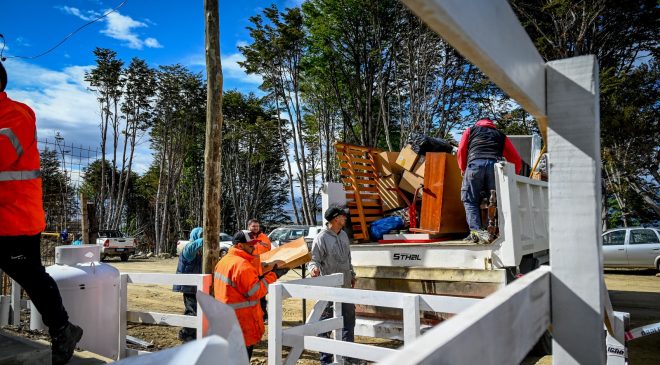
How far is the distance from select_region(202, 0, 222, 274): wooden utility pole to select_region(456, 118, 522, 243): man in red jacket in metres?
3.52

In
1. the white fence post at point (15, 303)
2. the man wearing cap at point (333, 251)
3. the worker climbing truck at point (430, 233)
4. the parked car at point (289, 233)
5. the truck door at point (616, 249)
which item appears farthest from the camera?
the parked car at point (289, 233)

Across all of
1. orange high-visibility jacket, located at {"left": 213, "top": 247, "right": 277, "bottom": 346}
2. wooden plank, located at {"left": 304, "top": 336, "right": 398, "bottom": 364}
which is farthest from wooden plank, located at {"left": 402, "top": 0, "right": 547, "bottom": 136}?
orange high-visibility jacket, located at {"left": 213, "top": 247, "right": 277, "bottom": 346}

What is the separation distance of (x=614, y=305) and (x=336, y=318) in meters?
7.65

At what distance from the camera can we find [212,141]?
716cm

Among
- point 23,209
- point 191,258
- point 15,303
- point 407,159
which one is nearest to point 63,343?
point 23,209

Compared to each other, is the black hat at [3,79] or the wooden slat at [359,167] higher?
the black hat at [3,79]

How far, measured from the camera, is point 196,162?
151ft

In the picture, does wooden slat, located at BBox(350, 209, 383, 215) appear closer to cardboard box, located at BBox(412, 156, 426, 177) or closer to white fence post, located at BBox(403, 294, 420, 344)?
cardboard box, located at BBox(412, 156, 426, 177)

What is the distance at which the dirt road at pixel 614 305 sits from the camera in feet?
21.6

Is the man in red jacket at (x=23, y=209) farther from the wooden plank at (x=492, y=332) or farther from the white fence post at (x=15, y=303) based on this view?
the white fence post at (x=15, y=303)

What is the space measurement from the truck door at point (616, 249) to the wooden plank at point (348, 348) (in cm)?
1418

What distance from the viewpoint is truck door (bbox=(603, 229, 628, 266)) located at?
15.3m

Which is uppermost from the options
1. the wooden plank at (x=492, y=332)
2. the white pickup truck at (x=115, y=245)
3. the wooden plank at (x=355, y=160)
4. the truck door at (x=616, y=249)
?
the wooden plank at (x=355, y=160)

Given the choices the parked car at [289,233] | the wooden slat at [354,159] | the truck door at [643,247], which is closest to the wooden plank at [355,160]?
the wooden slat at [354,159]
